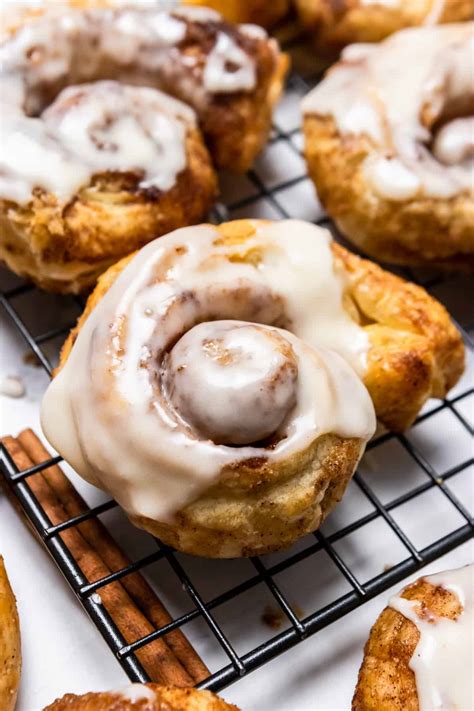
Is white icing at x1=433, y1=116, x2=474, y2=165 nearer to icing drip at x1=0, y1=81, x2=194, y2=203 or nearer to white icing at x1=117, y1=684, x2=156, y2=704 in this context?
icing drip at x1=0, y1=81, x2=194, y2=203

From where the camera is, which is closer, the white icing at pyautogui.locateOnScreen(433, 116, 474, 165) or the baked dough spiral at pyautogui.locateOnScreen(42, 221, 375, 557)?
the baked dough spiral at pyautogui.locateOnScreen(42, 221, 375, 557)

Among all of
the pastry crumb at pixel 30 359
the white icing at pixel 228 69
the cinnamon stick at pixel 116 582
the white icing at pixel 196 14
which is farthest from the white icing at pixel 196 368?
the white icing at pixel 196 14

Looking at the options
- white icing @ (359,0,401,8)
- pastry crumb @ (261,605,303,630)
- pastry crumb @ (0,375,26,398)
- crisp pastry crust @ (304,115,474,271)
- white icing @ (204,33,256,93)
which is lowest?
pastry crumb @ (261,605,303,630)

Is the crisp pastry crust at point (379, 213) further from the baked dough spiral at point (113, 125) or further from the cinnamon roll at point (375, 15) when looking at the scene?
the cinnamon roll at point (375, 15)

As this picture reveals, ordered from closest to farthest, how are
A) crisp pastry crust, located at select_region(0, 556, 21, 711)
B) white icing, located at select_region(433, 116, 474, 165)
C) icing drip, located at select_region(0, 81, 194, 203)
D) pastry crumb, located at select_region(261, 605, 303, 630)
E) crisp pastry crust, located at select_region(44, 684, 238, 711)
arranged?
crisp pastry crust, located at select_region(44, 684, 238, 711) < crisp pastry crust, located at select_region(0, 556, 21, 711) < pastry crumb, located at select_region(261, 605, 303, 630) < icing drip, located at select_region(0, 81, 194, 203) < white icing, located at select_region(433, 116, 474, 165)

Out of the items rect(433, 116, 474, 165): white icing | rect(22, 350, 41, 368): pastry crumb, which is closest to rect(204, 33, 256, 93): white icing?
rect(433, 116, 474, 165): white icing

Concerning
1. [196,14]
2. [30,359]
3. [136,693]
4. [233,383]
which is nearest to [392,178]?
[196,14]
